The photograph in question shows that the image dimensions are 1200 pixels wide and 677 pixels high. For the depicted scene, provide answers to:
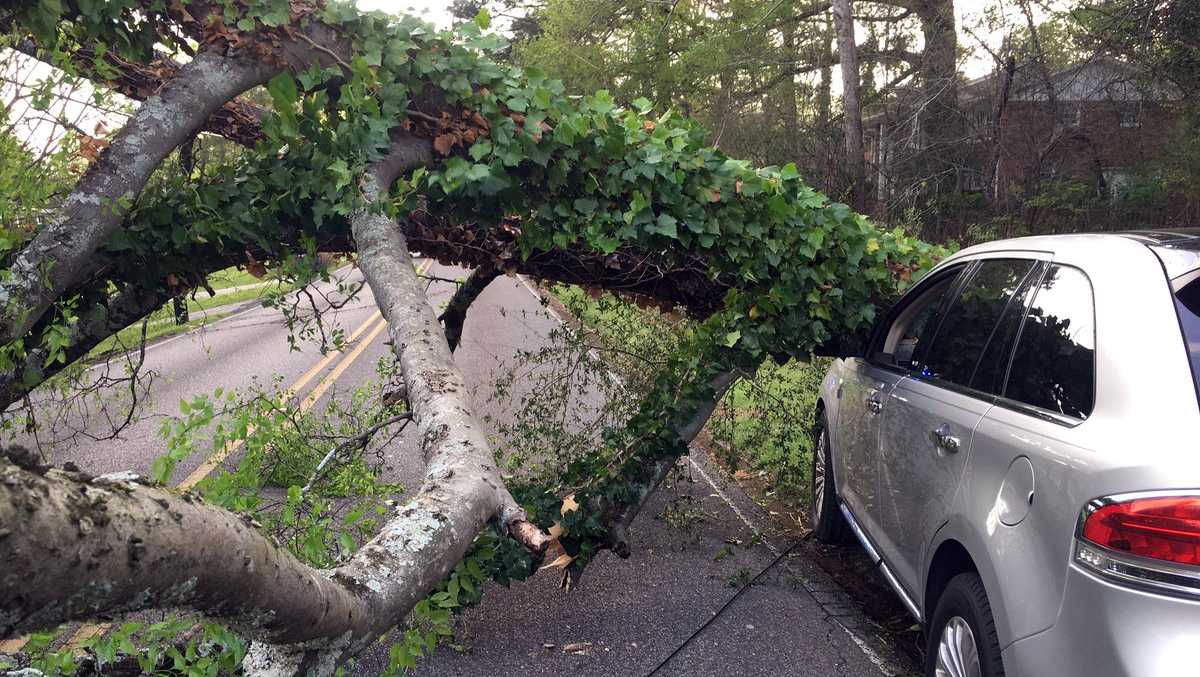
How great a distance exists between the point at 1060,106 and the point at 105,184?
1684 cm

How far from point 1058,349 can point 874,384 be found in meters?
1.66

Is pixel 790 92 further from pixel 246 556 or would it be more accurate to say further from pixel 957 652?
pixel 246 556

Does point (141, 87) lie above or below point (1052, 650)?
above

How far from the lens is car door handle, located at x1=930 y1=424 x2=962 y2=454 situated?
3.30 meters

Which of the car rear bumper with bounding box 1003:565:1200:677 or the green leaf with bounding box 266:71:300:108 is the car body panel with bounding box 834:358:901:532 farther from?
the green leaf with bounding box 266:71:300:108

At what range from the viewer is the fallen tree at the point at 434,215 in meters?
3.78

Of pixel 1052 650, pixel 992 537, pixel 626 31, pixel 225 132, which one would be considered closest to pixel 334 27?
pixel 225 132

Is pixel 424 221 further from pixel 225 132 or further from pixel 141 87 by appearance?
pixel 141 87

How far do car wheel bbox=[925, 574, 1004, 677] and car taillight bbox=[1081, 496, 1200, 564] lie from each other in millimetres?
702

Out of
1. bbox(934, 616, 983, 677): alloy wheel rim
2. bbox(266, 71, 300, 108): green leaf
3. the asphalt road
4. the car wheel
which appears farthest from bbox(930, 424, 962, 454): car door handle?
bbox(266, 71, 300, 108): green leaf

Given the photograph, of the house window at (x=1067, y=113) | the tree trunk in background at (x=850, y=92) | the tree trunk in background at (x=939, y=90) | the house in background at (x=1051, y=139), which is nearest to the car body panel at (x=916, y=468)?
the tree trunk in background at (x=850, y=92)

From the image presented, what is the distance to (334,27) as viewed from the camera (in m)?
4.18

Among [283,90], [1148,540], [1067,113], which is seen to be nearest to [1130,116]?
[1067,113]

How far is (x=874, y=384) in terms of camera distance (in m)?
4.63
